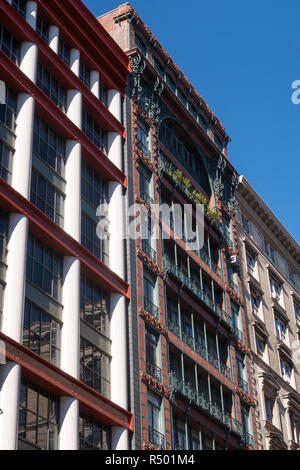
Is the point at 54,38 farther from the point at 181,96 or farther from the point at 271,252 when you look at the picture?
the point at 271,252

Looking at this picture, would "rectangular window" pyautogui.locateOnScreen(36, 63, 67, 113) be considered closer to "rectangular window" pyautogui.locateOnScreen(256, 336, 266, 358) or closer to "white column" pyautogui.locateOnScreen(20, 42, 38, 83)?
"white column" pyautogui.locateOnScreen(20, 42, 38, 83)

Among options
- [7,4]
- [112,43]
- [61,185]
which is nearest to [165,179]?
[112,43]

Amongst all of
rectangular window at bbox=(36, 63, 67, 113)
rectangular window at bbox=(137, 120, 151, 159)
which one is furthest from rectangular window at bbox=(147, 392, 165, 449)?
rectangular window at bbox=(137, 120, 151, 159)

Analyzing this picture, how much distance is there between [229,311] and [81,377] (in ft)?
66.8

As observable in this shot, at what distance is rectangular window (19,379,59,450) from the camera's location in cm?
3422

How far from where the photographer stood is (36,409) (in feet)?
115

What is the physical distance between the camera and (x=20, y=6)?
149 ft

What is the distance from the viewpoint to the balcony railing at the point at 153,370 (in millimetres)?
44500

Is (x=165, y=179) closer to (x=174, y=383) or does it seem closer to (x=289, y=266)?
(x=174, y=383)

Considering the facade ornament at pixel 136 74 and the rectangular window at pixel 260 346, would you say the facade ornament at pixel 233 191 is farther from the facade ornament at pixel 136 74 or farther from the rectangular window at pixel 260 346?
the facade ornament at pixel 136 74

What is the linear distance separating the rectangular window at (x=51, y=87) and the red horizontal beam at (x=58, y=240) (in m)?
8.91

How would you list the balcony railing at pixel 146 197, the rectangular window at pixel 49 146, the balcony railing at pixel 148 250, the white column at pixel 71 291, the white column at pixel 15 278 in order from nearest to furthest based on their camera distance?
the white column at pixel 15 278
the white column at pixel 71 291
the rectangular window at pixel 49 146
the balcony railing at pixel 148 250
the balcony railing at pixel 146 197

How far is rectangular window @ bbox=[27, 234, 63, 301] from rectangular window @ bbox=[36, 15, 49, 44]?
13450mm

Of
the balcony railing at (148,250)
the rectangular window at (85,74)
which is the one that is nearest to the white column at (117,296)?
the rectangular window at (85,74)
